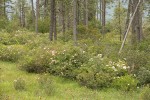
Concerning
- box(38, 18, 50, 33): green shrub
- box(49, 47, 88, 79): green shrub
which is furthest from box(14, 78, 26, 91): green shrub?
box(38, 18, 50, 33): green shrub

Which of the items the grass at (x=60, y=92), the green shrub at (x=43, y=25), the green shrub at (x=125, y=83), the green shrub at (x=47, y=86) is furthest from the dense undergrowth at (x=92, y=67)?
the green shrub at (x=43, y=25)

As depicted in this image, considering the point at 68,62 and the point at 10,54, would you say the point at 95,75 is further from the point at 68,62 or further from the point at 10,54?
the point at 10,54

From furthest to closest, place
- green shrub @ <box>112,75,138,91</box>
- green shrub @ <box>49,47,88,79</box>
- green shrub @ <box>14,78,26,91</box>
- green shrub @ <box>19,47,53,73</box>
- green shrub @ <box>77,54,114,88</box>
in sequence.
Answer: green shrub @ <box>19,47,53,73</box> → green shrub @ <box>49,47,88,79</box> → green shrub @ <box>77,54,114,88</box> → green shrub @ <box>112,75,138,91</box> → green shrub @ <box>14,78,26,91</box>

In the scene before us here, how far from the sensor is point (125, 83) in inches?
443

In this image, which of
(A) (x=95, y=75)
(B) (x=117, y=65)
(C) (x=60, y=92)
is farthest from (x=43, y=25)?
(C) (x=60, y=92)

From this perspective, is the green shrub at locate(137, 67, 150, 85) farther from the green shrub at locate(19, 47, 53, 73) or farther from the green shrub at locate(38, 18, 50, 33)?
the green shrub at locate(38, 18, 50, 33)

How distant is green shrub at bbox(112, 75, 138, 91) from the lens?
36.5 feet

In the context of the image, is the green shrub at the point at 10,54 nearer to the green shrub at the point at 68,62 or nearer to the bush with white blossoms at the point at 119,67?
the green shrub at the point at 68,62

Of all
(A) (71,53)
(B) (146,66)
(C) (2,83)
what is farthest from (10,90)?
(B) (146,66)

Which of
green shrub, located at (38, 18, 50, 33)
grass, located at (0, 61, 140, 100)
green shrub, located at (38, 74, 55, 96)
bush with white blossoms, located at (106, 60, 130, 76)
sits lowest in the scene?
grass, located at (0, 61, 140, 100)

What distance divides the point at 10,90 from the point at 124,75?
14.7 ft

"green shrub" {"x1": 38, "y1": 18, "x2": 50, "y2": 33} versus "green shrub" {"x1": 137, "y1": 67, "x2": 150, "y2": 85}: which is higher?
"green shrub" {"x1": 38, "y1": 18, "x2": 50, "y2": 33}

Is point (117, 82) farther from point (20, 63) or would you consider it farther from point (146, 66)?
point (20, 63)

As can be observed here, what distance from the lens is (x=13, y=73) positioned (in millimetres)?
13383
